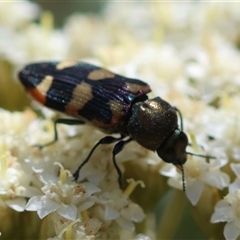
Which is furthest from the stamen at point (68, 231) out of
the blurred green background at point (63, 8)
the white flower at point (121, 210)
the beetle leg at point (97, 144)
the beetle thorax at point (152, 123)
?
the blurred green background at point (63, 8)

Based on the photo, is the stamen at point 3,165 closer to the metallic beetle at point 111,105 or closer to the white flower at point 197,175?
the metallic beetle at point 111,105

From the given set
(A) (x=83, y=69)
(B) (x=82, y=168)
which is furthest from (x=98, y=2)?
(B) (x=82, y=168)

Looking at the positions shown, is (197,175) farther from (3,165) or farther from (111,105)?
(3,165)

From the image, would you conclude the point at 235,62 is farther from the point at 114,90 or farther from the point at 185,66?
the point at 114,90

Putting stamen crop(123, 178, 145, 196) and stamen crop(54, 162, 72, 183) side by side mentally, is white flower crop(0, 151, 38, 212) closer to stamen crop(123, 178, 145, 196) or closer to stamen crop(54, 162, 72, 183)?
stamen crop(54, 162, 72, 183)

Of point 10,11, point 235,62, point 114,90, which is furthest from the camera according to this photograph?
point 10,11

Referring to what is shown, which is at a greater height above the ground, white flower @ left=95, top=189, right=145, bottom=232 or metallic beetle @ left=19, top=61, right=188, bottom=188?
metallic beetle @ left=19, top=61, right=188, bottom=188

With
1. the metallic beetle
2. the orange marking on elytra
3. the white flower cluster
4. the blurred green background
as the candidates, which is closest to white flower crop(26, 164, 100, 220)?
the white flower cluster
